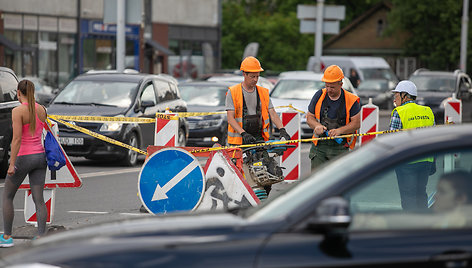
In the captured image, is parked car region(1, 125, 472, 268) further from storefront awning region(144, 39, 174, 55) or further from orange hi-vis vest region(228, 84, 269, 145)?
storefront awning region(144, 39, 174, 55)

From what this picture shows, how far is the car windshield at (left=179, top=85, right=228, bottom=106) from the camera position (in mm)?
21719

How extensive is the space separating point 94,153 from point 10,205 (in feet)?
26.3

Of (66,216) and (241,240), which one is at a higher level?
(241,240)

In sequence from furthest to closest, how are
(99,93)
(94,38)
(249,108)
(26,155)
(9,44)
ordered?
(94,38) → (9,44) → (99,93) → (249,108) → (26,155)

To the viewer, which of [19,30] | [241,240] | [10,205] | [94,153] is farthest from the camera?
[19,30]

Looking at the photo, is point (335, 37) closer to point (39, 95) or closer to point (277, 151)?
point (39, 95)

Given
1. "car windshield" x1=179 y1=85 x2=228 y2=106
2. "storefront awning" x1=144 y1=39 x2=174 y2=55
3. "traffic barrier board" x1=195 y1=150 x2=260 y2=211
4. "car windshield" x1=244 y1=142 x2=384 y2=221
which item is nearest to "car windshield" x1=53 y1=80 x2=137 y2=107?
"car windshield" x1=179 y1=85 x2=228 y2=106

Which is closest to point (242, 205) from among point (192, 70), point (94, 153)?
point (94, 153)

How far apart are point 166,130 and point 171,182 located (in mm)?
1595

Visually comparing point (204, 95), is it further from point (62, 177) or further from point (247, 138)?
point (247, 138)

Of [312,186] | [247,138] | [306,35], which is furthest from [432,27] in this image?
[312,186]

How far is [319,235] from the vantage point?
425cm

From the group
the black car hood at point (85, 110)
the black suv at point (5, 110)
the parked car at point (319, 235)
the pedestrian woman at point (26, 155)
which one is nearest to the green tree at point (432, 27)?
the black car hood at point (85, 110)

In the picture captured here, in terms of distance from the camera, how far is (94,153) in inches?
667
